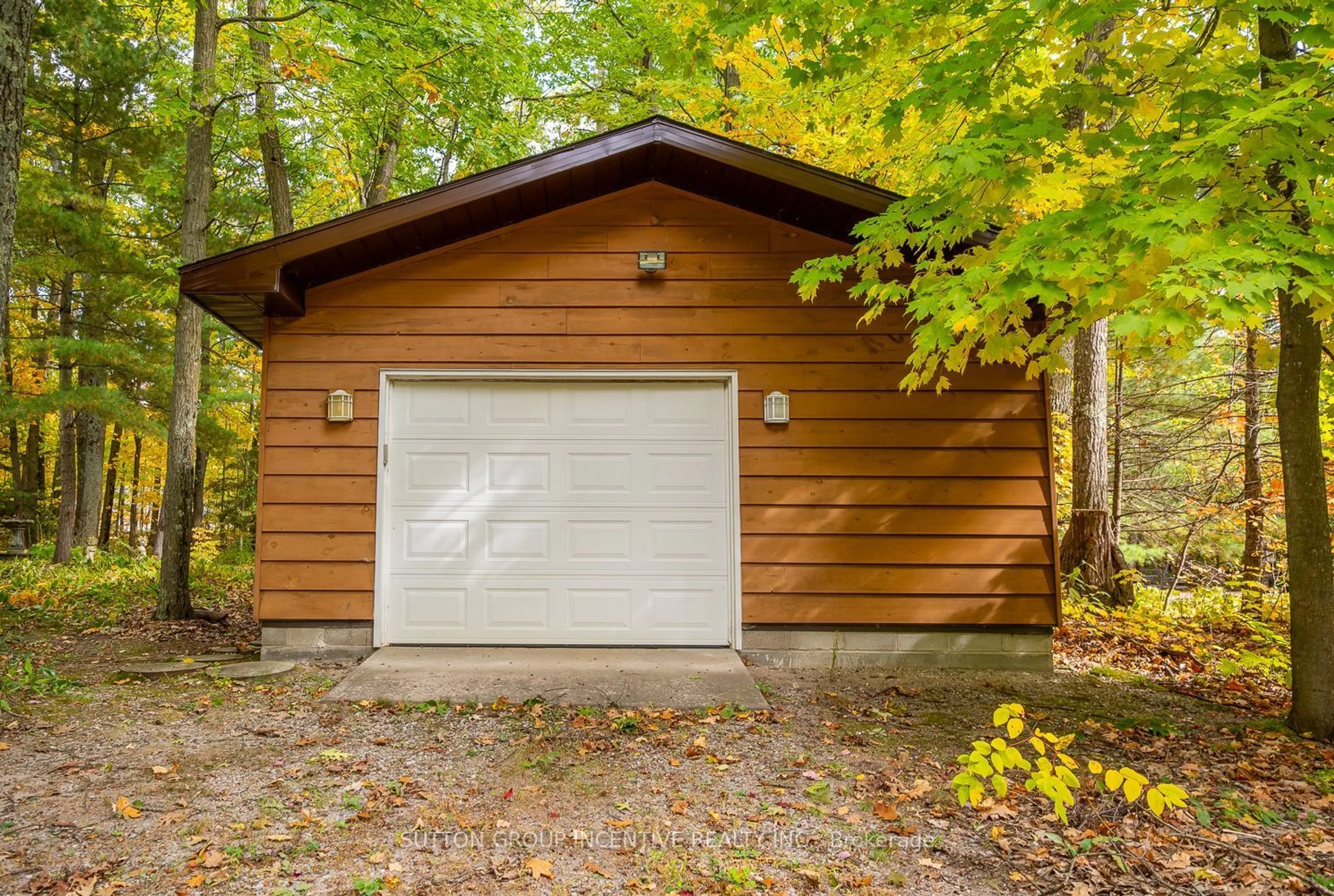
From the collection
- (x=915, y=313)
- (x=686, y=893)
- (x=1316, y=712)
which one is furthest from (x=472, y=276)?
(x=1316, y=712)

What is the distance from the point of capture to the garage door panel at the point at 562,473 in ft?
16.6

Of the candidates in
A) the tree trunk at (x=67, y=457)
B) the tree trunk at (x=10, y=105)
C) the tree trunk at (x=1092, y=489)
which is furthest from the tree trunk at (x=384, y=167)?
the tree trunk at (x=1092, y=489)

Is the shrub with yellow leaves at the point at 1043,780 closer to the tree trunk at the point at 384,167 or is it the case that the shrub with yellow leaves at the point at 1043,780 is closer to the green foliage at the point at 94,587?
the green foliage at the point at 94,587

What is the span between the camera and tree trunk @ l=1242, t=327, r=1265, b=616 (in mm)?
6988

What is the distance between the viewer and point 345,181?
11578 millimetres

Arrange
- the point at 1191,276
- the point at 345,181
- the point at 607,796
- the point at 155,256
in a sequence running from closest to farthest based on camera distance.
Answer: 1. the point at 1191,276
2. the point at 607,796
3. the point at 155,256
4. the point at 345,181

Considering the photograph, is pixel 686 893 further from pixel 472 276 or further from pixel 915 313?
pixel 472 276

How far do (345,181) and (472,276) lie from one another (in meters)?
8.30

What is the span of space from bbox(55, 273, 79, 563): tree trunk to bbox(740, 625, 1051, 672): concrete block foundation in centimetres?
1038

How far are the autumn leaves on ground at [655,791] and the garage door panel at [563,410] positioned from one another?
74.6 inches

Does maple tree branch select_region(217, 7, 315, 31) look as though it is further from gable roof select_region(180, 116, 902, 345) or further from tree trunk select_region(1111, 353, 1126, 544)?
tree trunk select_region(1111, 353, 1126, 544)

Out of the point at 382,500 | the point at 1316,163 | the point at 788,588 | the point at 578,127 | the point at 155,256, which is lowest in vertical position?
the point at 788,588

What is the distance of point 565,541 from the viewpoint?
506 cm

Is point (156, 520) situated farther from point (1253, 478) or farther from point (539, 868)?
point (1253, 478)
